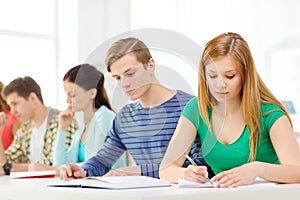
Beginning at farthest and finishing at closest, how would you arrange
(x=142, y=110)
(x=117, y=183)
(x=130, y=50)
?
(x=142, y=110) < (x=130, y=50) < (x=117, y=183)

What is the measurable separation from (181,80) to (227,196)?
1.53 ft

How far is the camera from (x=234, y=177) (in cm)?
→ 114

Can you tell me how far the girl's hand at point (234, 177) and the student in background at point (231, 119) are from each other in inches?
8.0

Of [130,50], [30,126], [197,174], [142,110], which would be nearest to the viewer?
[197,174]

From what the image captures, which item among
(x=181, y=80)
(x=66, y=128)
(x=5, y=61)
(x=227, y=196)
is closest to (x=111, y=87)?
(x=181, y=80)

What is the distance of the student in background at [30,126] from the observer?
2.71 m

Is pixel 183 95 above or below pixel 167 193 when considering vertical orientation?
above

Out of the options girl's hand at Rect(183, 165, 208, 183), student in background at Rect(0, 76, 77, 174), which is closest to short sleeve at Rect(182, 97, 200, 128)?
girl's hand at Rect(183, 165, 208, 183)

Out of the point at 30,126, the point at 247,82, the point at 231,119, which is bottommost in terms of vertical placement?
the point at 30,126

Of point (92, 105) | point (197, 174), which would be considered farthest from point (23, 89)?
point (197, 174)

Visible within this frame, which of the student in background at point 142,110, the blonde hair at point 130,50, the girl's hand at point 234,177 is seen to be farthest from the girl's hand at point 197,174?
the blonde hair at point 130,50

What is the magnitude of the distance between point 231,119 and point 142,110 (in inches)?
10.9

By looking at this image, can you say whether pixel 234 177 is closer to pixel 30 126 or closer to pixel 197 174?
pixel 197 174

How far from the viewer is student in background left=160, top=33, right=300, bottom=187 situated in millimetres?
1425
